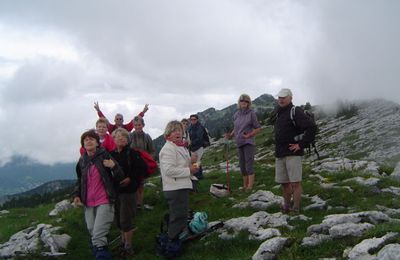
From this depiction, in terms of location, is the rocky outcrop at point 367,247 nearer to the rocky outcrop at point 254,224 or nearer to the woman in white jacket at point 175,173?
the rocky outcrop at point 254,224

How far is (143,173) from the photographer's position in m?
11.9

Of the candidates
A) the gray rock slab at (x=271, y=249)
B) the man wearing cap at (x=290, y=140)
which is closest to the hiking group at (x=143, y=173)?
the man wearing cap at (x=290, y=140)

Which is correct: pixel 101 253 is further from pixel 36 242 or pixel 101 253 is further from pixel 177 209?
pixel 36 242

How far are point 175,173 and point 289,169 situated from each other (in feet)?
11.7

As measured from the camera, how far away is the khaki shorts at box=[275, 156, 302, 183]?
12.0 metres

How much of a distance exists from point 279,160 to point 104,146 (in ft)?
17.0

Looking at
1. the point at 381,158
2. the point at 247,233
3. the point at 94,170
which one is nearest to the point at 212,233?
the point at 247,233

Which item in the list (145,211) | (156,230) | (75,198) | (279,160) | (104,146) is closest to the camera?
(75,198)

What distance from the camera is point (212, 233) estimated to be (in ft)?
Answer: 38.6

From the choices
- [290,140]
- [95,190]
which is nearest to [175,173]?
[95,190]

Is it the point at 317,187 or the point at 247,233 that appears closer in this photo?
the point at 247,233

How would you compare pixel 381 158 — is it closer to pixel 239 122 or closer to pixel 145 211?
pixel 239 122

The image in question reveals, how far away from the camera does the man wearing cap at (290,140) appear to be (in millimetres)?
11711

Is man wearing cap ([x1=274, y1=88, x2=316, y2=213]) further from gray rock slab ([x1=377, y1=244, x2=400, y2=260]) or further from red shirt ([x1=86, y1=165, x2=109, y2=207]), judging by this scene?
red shirt ([x1=86, y1=165, x2=109, y2=207])
